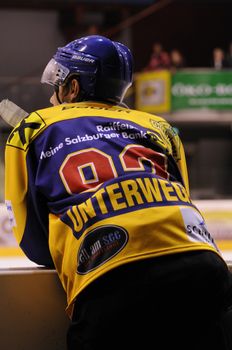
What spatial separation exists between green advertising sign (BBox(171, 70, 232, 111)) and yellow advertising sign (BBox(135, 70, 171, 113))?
4.1 inches

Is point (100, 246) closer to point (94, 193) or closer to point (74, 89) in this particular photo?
point (94, 193)

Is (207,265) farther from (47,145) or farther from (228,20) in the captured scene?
(228,20)

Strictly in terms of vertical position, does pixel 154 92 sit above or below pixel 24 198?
below

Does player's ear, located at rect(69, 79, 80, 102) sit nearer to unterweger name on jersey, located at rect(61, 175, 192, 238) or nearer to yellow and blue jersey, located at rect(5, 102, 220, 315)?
yellow and blue jersey, located at rect(5, 102, 220, 315)

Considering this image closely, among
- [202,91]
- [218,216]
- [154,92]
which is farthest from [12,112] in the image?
[202,91]

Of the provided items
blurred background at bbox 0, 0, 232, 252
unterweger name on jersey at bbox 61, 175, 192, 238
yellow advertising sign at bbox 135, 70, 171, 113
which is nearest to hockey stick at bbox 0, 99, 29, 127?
unterweger name on jersey at bbox 61, 175, 192, 238

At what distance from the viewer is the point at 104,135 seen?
127 cm

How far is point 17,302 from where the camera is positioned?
1364mm

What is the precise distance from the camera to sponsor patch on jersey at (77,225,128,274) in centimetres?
116

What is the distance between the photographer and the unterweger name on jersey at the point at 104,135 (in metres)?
1.26

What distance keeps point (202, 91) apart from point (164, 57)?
96 cm

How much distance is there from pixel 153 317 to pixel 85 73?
1.80ft

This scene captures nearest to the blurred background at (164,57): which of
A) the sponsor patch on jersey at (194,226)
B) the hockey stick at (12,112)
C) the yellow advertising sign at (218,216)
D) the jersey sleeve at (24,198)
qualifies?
the yellow advertising sign at (218,216)

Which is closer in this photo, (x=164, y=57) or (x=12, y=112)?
(x=12, y=112)
